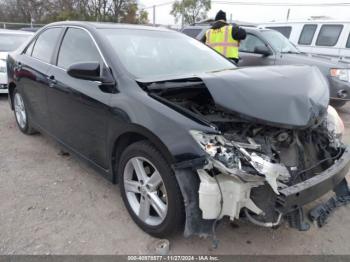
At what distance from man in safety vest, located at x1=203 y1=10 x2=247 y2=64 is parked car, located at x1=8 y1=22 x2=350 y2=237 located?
8.61 feet

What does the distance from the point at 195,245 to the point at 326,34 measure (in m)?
8.43

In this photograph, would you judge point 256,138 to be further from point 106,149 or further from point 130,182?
point 106,149

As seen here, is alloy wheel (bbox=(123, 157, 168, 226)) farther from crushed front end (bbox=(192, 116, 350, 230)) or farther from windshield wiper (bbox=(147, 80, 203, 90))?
windshield wiper (bbox=(147, 80, 203, 90))

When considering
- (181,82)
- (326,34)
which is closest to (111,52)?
(181,82)

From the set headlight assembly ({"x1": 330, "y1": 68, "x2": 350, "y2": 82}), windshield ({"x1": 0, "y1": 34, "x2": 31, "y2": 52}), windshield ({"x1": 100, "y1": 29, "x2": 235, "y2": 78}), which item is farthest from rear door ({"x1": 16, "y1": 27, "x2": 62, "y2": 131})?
headlight assembly ({"x1": 330, "y1": 68, "x2": 350, "y2": 82})

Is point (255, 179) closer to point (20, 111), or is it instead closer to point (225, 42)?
point (20, 111)

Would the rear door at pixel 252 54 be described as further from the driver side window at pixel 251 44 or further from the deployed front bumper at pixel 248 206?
the deployed front bumper at pixel 248 206

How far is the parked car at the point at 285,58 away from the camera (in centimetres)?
654

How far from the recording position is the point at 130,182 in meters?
2.79

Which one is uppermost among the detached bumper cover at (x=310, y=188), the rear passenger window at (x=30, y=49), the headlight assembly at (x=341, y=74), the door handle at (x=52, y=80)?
the rear passenger window at (x=30, y=49)

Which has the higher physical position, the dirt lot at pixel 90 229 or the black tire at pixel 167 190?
the black tire at pixel 167 190

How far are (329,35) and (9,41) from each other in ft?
27.2

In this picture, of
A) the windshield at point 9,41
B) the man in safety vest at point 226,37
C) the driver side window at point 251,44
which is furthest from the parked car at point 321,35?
the windshield at point 9,41

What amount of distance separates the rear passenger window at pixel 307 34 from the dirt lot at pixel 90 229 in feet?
24.6
